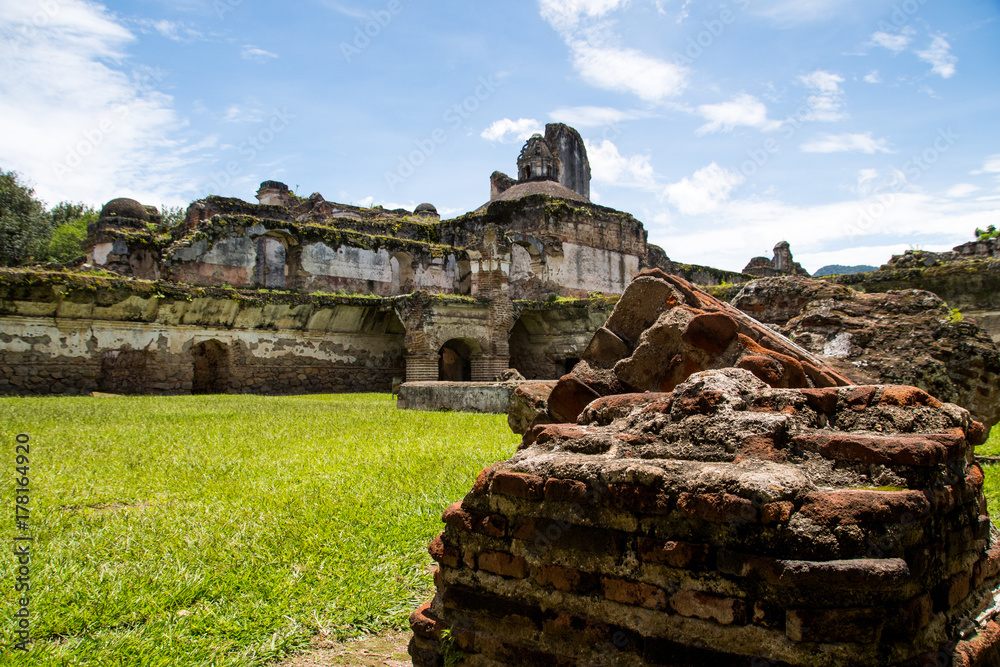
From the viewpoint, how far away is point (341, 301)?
1642cm

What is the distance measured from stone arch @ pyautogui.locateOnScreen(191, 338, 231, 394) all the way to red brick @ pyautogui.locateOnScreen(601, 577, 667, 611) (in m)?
15.2

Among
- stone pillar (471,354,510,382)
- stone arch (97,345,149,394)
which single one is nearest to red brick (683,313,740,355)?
stone pillar (471,354,510,382)

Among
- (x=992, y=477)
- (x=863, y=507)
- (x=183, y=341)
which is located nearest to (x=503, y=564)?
(x=863, y=507)

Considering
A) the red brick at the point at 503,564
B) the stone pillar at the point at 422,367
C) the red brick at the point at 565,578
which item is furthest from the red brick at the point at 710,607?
the stone pillar at the point at 422,367

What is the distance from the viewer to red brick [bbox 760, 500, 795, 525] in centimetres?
163

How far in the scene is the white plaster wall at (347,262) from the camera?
59.1 feet

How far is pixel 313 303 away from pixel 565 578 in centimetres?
1510

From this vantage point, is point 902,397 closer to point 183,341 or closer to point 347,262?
point 183,341

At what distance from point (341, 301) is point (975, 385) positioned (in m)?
13.8

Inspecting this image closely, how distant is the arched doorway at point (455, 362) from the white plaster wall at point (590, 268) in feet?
13.2

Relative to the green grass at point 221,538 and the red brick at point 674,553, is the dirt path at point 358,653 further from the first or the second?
the red brick at point 674,553

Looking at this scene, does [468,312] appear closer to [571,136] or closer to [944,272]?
[944,272]

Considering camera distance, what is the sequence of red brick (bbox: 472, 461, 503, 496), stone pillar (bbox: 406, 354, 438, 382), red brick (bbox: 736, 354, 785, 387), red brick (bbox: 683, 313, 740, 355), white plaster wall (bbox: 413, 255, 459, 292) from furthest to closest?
1. white plaster wall (bbox: 413, 255, 459, 292)
2. stone pillar (bbox: 406, 354, 438, 382)
3. red brick (bbox: 683, 313, 740, 355)
4. red brick (bbox: 736, 354, 785, 387)
5. red brick (bbox: 472, 461, 503, 496)

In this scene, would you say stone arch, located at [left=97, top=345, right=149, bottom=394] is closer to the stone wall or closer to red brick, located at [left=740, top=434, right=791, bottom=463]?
the stone wall
